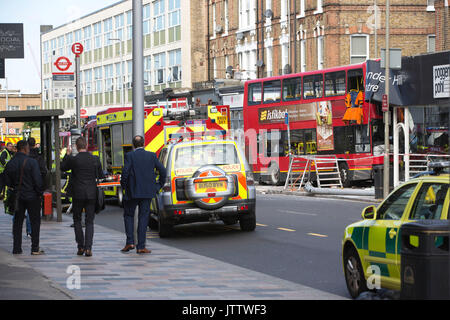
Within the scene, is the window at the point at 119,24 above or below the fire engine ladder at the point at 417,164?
above

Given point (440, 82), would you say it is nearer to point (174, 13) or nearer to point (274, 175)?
point (274, 175)

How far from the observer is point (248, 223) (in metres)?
18.7

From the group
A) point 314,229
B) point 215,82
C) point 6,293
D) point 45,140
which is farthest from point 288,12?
point 6,293

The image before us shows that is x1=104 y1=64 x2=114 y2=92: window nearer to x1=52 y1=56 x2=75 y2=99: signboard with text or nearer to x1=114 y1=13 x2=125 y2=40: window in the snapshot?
x1=114 y1=13 x2=125 y2=40: window

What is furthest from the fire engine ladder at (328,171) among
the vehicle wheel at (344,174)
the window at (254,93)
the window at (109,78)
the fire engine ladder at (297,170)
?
the window at (109,78)

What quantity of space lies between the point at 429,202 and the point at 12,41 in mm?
8576

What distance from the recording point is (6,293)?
32.7 ft

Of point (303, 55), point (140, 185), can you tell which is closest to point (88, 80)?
point (303, 55)

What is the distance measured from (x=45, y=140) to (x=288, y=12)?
3027 cm

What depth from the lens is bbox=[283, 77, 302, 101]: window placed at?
38.7 m

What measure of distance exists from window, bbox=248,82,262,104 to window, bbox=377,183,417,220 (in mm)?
32443

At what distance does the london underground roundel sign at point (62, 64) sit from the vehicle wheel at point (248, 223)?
10.7 metres

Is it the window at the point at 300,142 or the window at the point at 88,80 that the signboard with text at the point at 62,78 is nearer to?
the window at the point at 300,142

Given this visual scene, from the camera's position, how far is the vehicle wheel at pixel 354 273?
9758mm
